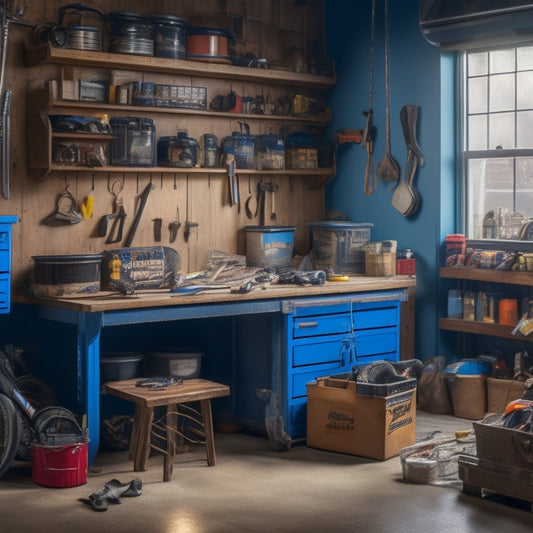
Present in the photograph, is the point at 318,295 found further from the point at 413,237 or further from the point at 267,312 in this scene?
the point at 413,237

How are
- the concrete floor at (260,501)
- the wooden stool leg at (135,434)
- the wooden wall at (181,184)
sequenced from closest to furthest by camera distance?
1. the concrete floor at (260,501)
2. the wooden stool leg at (135,434)
3. the wooden wall at (181,184)

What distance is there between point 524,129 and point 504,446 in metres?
2.50

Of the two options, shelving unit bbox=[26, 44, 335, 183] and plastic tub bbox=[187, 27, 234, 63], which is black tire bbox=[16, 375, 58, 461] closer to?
shelving unit bbox=[26, 44, 335, 183]

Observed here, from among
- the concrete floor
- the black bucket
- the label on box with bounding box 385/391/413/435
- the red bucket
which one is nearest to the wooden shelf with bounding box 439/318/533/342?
the label on box with bounding box 385/391/413/435

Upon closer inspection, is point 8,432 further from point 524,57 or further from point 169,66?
point 524,57

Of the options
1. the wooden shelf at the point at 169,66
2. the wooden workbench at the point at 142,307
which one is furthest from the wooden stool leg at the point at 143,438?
the wooden shelf at the point at 169,66

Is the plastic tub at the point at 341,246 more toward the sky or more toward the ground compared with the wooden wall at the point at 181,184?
more toward the ground

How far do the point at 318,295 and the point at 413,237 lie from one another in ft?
3.88

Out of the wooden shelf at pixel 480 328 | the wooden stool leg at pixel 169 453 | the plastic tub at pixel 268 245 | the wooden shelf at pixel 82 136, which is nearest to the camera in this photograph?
the wooden stool leg at pixel 169 453

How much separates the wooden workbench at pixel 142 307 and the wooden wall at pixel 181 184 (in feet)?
1.72

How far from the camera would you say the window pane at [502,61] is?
6266mm

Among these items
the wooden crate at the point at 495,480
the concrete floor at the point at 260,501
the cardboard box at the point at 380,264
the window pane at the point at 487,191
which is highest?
the window pane at the point at 487,191

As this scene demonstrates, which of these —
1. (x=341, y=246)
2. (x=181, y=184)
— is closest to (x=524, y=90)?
(x=341, y=246)

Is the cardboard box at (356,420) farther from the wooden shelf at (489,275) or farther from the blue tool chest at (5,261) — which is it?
the blue tool chest at (5,261)
